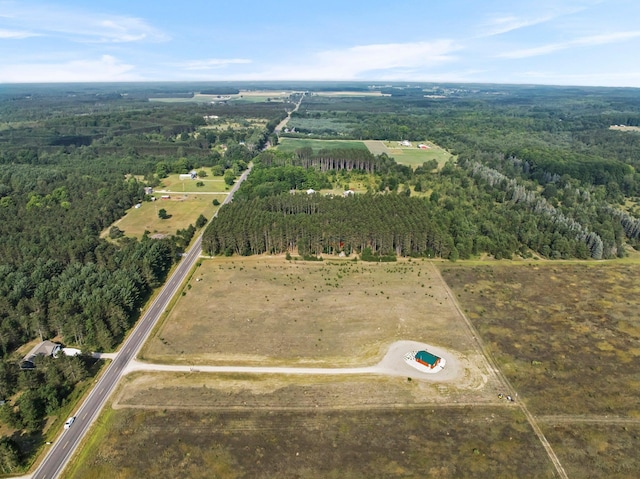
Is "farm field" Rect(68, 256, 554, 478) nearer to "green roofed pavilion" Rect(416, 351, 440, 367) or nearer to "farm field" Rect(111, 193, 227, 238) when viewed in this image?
"green roofed pavilion" Rect(416, 351, 440, 367)

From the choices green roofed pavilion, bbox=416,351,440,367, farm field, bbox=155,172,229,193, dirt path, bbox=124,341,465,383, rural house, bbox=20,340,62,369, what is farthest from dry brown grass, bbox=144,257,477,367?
farm field, bbox=155,172,229,193

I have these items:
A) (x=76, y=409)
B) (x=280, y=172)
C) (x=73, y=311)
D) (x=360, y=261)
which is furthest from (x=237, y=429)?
(x=280, y=172)

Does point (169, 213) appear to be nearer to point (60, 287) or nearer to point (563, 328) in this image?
point (60, 287)

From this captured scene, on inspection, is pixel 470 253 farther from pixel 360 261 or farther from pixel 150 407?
pixel 150 407

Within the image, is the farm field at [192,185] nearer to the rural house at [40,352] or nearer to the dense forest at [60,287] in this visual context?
the dense forest at [60,287]

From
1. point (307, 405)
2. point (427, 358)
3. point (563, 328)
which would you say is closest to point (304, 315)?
point (307, 405)

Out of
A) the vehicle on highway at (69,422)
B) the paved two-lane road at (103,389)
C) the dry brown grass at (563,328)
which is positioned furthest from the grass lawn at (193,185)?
the vehicle on highway at (69,422)

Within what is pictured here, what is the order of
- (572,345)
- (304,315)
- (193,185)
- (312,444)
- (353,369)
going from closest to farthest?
1. (312,444)
2. (353,369)
3. (572,345)
4. (304,315)
5. (193,185)
